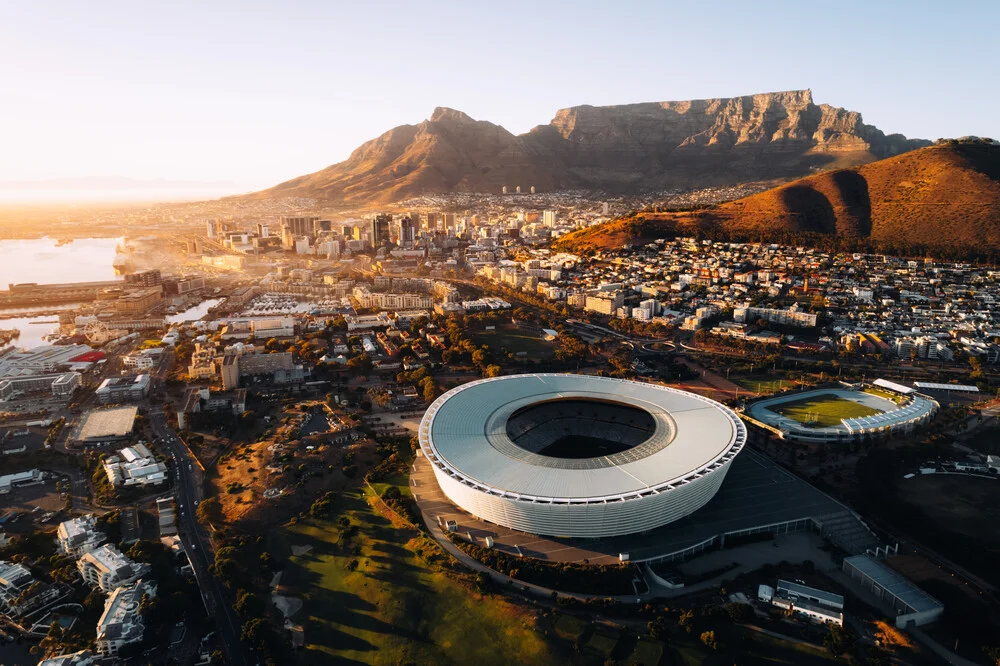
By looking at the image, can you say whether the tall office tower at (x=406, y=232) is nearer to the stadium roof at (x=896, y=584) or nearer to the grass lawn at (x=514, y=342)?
the grass lawn at (x=514, y=342)

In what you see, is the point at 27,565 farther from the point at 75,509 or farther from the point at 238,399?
the point at 238,399

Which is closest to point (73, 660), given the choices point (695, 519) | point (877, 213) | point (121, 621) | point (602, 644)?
point (121, 621)

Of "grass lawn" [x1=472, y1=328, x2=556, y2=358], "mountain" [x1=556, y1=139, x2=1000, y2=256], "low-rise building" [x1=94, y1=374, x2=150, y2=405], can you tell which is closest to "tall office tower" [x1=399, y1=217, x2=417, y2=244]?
"mountain" [x1=556, y1=139, x2=1000, y2=256]

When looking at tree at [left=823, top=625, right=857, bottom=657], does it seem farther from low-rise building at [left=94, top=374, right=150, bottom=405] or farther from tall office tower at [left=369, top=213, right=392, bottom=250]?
tall office tower at [left=369, top=213, right=392, bottom=250]

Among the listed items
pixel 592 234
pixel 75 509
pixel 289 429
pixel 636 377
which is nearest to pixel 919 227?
pixel 592 234

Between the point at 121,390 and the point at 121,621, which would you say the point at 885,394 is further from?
the point at 121,390
